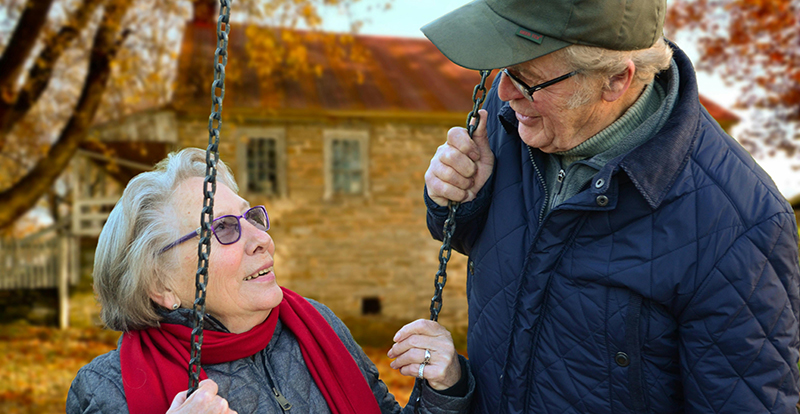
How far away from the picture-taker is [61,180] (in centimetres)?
1494

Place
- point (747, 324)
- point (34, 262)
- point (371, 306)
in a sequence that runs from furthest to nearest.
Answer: point (34, 262)
point (371, 306)
point (747, 324)

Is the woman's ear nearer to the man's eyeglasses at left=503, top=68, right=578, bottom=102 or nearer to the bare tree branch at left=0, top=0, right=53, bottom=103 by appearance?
the man's eyeglasses at left=503, top=68, right=578, bottom=102

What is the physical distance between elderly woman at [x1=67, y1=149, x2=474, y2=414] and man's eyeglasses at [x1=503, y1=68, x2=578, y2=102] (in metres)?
0.80

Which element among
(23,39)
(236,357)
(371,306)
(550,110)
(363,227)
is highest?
(23,39)

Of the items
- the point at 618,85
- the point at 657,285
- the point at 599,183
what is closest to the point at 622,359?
the point at 657,285

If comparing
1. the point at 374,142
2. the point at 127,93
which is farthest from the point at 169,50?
the point at 374,142

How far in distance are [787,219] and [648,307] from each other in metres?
0.40

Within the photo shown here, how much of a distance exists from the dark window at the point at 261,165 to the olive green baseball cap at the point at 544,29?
10.4 metres

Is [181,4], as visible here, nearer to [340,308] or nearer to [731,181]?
[340,308]

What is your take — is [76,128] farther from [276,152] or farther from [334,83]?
[334,83]

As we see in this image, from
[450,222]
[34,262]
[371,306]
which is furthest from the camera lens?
[34,262]

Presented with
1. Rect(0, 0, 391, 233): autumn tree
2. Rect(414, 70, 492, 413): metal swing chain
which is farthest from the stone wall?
Rect(414, 70, 492, 413): metal swing chain

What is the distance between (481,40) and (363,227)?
10413 millimetres

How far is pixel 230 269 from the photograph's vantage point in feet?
6.32
